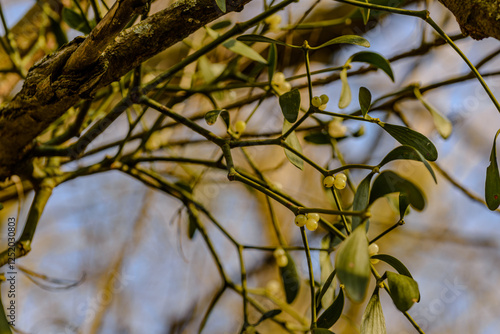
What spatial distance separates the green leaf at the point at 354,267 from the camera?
0.26 meters

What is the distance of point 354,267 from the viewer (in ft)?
0.88

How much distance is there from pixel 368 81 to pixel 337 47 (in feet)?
1.70

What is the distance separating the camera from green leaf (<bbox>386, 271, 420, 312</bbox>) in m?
0.33

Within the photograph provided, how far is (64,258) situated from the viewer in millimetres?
1788

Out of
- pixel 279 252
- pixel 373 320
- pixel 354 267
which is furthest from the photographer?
pixel 279 252

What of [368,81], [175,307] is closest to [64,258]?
[175,307]

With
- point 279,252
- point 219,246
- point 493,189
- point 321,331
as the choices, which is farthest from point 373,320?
point 219,246

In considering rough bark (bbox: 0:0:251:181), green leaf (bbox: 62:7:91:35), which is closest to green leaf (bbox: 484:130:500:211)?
rough bark (bbox: 0:0:251:181)

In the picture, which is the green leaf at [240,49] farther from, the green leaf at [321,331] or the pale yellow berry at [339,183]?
the green leaf at [321,331]

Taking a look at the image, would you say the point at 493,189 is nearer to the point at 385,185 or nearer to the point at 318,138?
the point at 385,185

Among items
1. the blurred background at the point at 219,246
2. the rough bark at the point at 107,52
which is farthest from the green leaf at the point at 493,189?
the blurred background at the point at 219,246

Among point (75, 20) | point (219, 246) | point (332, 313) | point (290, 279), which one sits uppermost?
point (75, 20)

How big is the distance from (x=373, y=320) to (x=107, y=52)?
1.08 feet

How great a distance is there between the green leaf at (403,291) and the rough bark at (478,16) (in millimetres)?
186
